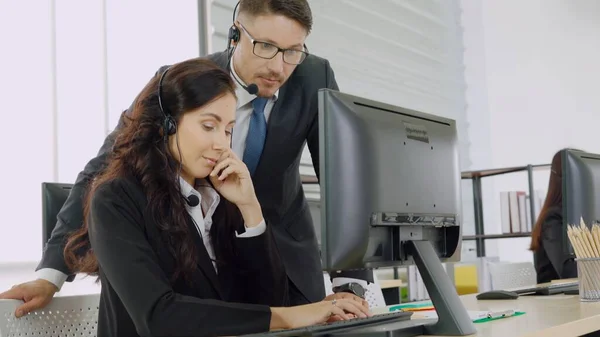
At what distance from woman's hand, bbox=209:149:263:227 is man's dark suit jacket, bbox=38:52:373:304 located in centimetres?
21

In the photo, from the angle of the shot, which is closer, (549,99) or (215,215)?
(215,215)

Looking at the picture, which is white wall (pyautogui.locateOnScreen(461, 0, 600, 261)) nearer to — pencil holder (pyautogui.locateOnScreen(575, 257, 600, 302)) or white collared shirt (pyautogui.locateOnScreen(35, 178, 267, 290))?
pencil holder (pyautogui.locateOnScreen(575, 257, 600, 302))

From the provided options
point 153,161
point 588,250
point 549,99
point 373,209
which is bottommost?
point 588,250

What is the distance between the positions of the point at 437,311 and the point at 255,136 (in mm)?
683

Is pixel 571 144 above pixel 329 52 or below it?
below

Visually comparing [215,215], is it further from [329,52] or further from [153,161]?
[329,52]

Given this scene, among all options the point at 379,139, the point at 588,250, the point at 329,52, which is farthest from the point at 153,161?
the point at 329,52

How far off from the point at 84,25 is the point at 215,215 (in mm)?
1903

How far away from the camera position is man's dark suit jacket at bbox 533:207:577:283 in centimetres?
304

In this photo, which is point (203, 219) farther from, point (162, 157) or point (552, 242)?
point (552, 242)

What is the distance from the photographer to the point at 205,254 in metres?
1.43

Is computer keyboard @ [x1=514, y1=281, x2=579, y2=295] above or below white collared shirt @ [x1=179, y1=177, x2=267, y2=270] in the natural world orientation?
below

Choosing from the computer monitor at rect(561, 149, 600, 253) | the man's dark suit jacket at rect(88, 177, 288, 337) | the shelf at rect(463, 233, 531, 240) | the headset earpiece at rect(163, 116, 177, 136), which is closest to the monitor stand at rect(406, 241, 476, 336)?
the man's dark suit jacket at rect(88, 177, 288, 337)

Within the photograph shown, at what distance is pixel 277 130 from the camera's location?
1.80 m
